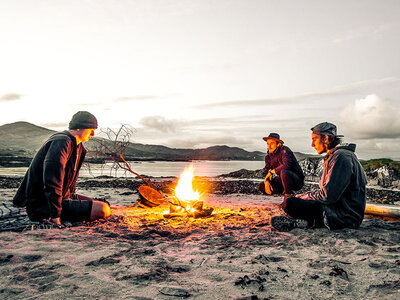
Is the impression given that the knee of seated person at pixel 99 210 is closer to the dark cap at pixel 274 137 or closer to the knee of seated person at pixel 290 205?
the knee of seated person at pixel 290 205

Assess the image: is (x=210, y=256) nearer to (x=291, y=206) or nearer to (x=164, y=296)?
(x=164, y=296)

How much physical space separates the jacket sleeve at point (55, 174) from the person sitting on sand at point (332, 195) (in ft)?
12.3

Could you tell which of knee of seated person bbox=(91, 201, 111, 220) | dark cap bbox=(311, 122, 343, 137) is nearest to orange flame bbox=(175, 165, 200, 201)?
knee of seated person bbox=(91, 201, 111, 220)

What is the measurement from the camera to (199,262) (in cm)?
348

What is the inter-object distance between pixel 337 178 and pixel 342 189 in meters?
0.19

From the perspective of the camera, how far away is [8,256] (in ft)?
11.4

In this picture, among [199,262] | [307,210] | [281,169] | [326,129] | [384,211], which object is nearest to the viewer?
[199,262]

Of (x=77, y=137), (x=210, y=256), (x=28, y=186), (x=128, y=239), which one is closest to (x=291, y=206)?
(x=210, y=256)

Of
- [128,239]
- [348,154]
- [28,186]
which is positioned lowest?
[128,239]

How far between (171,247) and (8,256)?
2.05 m

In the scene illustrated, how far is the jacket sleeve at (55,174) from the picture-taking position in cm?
458

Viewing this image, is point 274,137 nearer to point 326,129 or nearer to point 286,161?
point 286,161

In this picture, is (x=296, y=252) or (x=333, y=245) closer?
(x=296, y=252)

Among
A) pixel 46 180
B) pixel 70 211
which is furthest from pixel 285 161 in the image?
→ pixel 46 180
